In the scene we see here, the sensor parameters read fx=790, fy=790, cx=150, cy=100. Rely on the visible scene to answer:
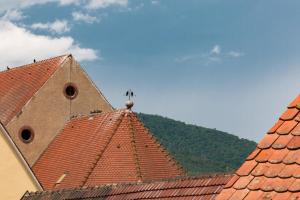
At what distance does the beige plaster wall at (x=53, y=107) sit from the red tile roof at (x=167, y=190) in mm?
Result: 14795

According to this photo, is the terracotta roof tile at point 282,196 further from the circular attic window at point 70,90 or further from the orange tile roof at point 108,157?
the circular attic window at point 70,90

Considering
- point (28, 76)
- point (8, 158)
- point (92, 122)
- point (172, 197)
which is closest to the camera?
point (172, 197)

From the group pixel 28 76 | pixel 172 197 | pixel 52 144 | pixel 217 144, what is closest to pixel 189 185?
pixel 172 197

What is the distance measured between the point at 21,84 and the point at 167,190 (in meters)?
19.8

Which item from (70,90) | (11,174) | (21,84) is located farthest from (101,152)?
(21,84)

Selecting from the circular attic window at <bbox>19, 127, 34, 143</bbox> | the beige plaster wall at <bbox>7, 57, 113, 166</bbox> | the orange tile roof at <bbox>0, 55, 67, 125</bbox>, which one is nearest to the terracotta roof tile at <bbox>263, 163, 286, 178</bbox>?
the beige plaster wall at <bbox>7, 57, 113, 166</bbox>

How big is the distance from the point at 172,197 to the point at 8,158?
9.39m

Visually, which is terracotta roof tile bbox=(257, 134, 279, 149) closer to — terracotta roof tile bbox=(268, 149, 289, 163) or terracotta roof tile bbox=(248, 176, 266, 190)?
terracotta roof tile bbox=(268, 149, 289, 163)

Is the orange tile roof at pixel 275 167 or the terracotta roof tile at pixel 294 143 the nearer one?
the orange tile roof at pixel 275 167

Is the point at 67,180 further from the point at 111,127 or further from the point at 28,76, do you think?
the point at 28,76

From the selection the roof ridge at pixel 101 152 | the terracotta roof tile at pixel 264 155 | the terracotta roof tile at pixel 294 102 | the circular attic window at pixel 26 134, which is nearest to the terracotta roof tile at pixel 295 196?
the terracotta roof tile at pixel 264 155

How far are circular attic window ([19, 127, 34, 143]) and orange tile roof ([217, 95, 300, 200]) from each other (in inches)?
983

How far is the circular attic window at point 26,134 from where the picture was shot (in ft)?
102

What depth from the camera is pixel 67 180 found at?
88.0 ft
